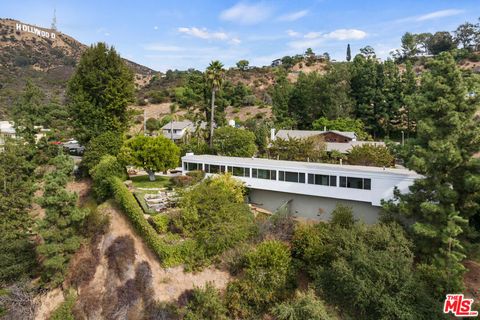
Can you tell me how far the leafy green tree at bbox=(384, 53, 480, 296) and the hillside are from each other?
292 ft

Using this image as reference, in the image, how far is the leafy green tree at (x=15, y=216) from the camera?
23.9 meters

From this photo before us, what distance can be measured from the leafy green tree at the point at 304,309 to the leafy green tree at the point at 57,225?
1454cm

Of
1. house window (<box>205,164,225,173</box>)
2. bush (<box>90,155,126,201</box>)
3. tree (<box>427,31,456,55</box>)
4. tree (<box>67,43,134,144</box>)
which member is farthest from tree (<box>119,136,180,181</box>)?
tree (<box>427,31,456,55</box>)

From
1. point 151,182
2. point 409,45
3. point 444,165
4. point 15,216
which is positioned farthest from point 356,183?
point 409,45

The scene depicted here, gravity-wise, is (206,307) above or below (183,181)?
below

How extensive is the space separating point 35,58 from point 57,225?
119m

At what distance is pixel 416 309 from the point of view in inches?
579

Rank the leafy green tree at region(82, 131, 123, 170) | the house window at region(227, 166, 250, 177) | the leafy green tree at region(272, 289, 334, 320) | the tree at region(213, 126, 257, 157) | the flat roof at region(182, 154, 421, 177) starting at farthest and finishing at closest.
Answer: the tree at region(213, 126, 257, 157), the leafy green tree at region(82, 131, 123, 170), the house window at region(227, 166, 250, 177), the flat roof at region(182, 154, 421, 177), the leafy green tree at region(272, 289, 334, 320)

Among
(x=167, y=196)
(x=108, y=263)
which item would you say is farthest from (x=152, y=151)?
(x=108, y=263)

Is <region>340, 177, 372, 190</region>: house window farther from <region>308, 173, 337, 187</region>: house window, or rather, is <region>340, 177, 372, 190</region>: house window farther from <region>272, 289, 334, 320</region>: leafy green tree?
<region>272, 289, 334, 320</region>: leafy green tree

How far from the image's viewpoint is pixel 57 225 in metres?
22.4

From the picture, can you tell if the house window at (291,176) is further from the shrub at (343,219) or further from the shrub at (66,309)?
the shrub at (66,309)

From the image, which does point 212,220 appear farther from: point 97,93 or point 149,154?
point 97,93

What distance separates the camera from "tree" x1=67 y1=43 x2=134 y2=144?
34906 millimetres
